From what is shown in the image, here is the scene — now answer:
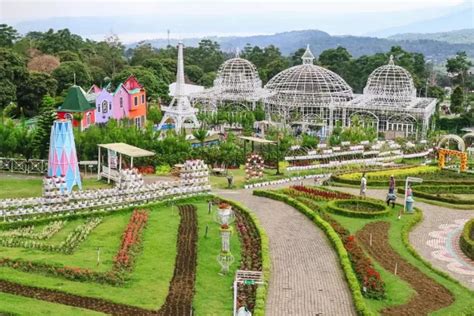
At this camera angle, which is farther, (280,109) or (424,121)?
(280,109)

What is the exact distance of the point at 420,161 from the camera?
4947 cm

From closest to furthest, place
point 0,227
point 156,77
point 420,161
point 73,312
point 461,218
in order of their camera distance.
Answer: point 73,312 → point 0,227 → point 461,218 → point 420,161 → point 156,77

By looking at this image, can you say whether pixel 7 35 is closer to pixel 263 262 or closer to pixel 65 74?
pixel 65 74

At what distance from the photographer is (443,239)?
93.0 ft

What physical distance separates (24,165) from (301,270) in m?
23.9

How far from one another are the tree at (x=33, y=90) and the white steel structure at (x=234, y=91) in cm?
1507

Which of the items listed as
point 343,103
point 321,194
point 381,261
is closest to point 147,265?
point 381,261

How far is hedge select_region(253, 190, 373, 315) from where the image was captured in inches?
759

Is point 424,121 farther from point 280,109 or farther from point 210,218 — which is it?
point 210,218

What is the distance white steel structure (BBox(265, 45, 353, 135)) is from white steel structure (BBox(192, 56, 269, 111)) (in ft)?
7.81

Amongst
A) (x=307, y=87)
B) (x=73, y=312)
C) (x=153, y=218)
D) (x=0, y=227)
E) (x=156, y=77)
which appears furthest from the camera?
(x=156, y=77)

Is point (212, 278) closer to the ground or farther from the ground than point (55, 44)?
closer to the ground

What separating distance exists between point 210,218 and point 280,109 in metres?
35.9

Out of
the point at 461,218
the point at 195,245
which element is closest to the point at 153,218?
the point at 195,245
